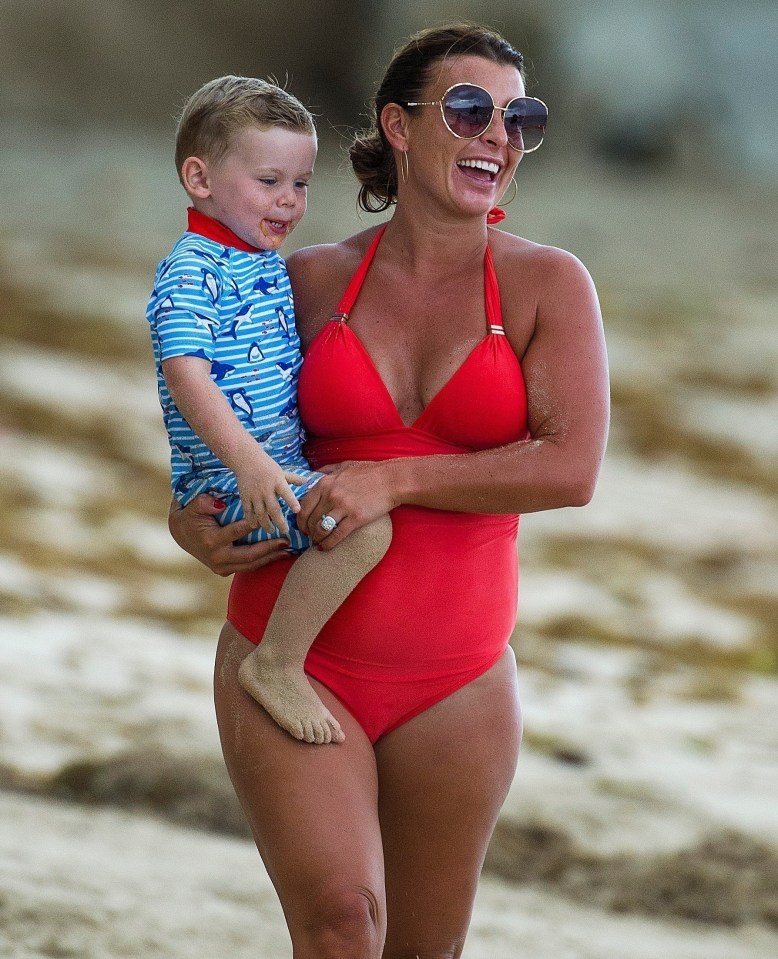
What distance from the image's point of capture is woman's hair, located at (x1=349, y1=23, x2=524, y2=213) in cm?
210

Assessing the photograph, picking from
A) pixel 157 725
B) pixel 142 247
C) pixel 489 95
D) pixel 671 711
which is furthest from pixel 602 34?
pixel 489 95

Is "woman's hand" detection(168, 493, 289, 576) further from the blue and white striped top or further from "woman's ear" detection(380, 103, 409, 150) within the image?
"woman's ear" detection(380, 103, 409, 150)

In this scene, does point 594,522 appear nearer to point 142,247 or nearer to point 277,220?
point 277,220

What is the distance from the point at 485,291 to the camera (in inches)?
83.0

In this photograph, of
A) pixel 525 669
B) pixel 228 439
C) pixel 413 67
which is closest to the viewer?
pixel 228 439

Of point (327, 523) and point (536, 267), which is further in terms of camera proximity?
point (536, 267)

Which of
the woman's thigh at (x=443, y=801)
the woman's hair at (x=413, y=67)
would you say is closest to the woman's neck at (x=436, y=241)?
the woman's hair at (x=413, y=67)

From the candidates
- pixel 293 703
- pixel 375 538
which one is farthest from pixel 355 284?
pixel 293 703

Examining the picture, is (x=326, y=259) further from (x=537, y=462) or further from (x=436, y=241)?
(x=537, y=462)

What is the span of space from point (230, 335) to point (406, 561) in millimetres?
437

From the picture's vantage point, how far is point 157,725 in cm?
452

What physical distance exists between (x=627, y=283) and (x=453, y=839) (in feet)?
37.6

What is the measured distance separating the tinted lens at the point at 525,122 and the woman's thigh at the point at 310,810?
886mm

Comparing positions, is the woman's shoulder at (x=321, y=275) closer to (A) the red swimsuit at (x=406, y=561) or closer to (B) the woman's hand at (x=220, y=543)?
(A) the red swimsuit at (x=406, y=561)
